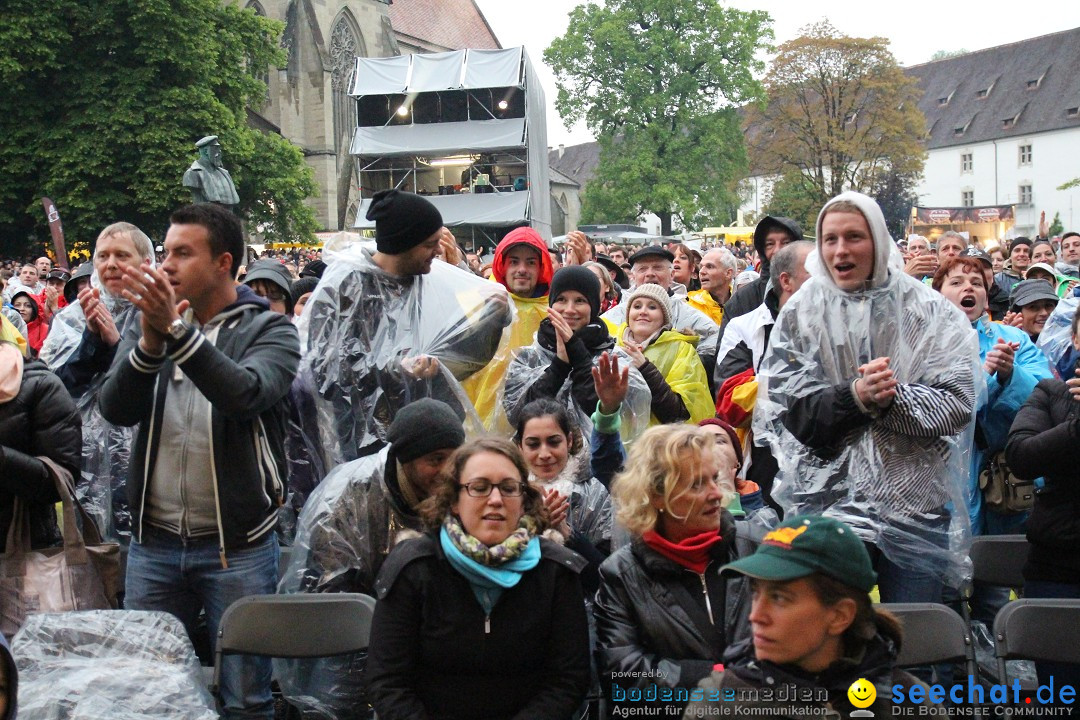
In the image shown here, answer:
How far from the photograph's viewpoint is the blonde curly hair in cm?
336

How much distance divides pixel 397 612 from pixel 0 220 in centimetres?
2540

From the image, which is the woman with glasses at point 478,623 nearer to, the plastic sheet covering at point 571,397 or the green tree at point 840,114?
the plastic sheet covering at point 571,397

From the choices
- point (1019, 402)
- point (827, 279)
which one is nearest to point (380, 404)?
point (827, 279)

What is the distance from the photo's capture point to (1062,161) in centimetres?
5553

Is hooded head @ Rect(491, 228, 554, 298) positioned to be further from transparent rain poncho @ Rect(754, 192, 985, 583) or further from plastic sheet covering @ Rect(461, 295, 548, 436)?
transparent rain poncho @ Rect(754, 192, 985, 583)

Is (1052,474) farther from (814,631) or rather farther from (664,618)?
(814,631)

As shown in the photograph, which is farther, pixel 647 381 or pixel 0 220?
pixel 0 220

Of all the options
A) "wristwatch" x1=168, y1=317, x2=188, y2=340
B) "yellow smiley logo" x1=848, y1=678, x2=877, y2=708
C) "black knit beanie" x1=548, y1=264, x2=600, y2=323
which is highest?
"black knit beanie" x1=548, y1=264, x2=600, y2=323

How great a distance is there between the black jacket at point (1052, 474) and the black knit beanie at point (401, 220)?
244cm

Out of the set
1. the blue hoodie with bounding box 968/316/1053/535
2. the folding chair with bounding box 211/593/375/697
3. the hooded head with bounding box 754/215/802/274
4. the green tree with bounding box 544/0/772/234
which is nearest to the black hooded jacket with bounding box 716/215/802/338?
the hooded head with bounding box 754/215/802/274

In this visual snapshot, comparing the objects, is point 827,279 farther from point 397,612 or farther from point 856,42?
point 856,42

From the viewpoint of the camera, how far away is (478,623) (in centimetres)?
321

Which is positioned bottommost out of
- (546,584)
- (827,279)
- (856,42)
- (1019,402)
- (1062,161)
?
(546,584)

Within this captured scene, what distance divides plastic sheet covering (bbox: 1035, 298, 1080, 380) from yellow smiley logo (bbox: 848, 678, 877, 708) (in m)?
3.67
